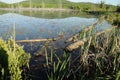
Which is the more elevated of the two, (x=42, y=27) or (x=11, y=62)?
(x=11, y=62)

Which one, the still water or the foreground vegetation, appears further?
the still water

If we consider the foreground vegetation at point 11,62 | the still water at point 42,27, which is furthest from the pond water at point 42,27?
the foreground vegetation at point 11,62

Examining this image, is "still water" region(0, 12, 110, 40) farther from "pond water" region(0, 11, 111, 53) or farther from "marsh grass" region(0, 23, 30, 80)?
"marsh grass" region(0, 23, 30, 80)

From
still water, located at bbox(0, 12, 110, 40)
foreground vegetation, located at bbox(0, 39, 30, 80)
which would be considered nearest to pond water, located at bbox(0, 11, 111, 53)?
still water, located at bbox(0, 12, 110, 40)

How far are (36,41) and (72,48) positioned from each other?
16.2 feet

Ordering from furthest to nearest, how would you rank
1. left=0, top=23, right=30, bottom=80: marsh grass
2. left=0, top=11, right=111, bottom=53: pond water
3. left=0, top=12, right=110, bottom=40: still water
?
left=0, top=12, right=110, bottom=40: still water, left=0, top=11, right=111, bottom=53: pond water, left=0, top=23, right=30, bottom=80: marsh grass

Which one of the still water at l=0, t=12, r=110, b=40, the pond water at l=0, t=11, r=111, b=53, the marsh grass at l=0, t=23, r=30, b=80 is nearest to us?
the marsh grass at l=0, t=23, r=30, b=80

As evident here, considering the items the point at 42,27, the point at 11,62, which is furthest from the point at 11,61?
the point at 42,27

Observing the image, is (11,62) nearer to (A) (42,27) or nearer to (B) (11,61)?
(B) (11,61)

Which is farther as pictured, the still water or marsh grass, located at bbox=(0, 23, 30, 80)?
the still water

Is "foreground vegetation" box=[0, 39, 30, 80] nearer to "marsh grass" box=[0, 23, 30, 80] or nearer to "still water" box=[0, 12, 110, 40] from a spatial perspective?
"marsh grass" box=[0, 23, 30, 80]

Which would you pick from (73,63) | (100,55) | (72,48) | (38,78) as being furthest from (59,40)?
(100,55)

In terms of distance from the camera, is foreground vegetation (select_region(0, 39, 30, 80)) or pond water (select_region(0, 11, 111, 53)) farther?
pond water (select_region(0, 11, 111, 53))

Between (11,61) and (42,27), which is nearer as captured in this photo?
(11,61)
